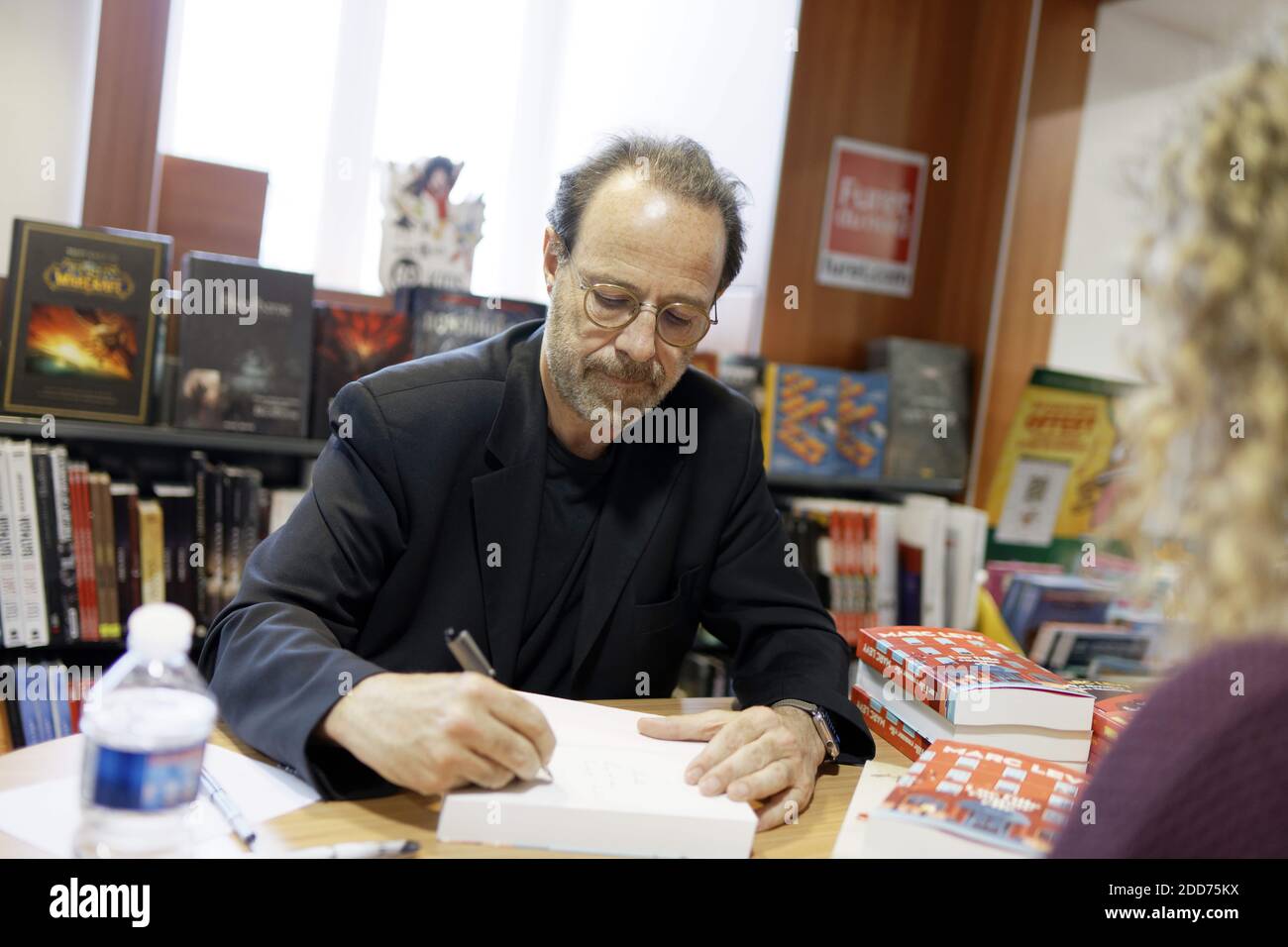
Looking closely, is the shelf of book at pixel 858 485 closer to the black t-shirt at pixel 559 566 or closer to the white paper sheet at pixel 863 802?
the black t-shirt at pixel 559 566

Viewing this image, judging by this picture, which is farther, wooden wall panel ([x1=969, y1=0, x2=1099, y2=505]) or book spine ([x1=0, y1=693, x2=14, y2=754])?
wooden wall panel ([x1=969, y1=0, x2=1099, y2=505])

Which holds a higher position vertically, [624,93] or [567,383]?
[624,93]

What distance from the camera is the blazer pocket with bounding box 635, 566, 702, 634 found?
1.66m

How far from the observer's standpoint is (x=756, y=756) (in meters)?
1.16

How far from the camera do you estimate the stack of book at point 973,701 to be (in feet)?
4.17

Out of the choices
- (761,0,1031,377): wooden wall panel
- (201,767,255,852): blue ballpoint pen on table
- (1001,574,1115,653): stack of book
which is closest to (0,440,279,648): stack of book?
(201,767,255,852): blue ballpoint pen on table

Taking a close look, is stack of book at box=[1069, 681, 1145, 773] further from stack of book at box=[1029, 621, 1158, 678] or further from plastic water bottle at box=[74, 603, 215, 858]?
stack of book at box=[1029, 621, 1158, 678]

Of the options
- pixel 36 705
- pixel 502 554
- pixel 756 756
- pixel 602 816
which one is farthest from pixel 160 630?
pixel 36 705

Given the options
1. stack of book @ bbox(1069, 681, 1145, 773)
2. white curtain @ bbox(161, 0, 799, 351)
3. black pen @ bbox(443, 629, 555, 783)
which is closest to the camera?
black pen @ bbox(443, 629, 555, 783)

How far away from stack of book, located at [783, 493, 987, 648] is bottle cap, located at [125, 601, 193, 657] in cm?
242
